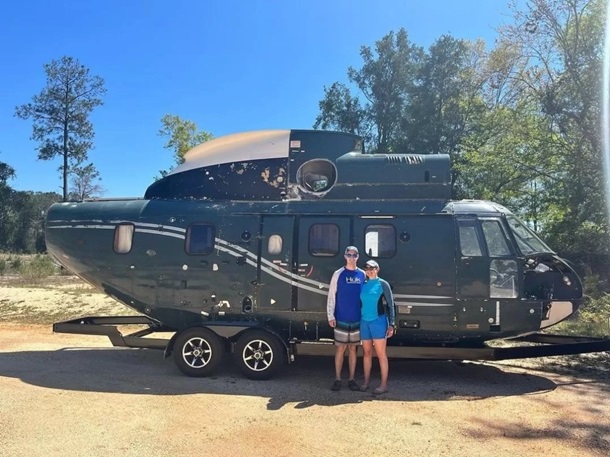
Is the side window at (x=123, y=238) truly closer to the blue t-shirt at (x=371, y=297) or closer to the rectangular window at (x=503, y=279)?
the blue t-shirt at (x=371, y=297)

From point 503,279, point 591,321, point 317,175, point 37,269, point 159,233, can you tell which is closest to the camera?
point 503,279

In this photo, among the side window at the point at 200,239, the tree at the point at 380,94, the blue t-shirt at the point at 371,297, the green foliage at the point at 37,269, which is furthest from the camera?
the tree at the point at 380,94

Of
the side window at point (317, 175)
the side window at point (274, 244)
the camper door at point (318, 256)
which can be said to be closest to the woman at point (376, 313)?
the camper door at point (318, 256)

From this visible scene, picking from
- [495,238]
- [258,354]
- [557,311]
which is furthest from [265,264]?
[557,311]

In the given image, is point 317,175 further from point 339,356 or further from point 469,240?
point 339,356

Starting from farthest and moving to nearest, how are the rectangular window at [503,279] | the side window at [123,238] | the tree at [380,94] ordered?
the tree at [380,94] → the side window at [123,238] → the rectangular window at [503,279]

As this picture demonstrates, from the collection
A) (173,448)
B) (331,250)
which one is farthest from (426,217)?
(173,448)

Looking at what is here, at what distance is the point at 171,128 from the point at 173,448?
35.1 metres

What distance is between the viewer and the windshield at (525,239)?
7.88m

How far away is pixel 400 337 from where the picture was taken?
8.00 m

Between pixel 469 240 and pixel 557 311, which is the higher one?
pixel 469 240

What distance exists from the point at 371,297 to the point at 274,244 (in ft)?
6.43

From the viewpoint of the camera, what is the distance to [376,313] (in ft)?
23.5

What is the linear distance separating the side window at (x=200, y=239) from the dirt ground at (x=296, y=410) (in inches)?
82.3
